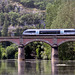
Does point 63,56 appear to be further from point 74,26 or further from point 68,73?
point 68,73

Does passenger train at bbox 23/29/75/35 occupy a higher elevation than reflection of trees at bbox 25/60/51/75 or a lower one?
higher

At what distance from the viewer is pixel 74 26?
128375 mm

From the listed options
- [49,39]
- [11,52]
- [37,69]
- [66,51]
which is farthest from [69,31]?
[11,52]

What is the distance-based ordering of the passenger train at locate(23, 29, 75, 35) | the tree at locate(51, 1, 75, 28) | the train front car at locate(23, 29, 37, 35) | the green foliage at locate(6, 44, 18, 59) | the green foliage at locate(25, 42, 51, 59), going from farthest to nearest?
the green foliage at locate(6, 44, 18, 59) < the green foliage at locate(25, 42, 51, 59) < the train front car at locate(23, 29, 37, 35) < the tree at locate(51, 1, 75, 28) < the passenger train at locate(23, 29, 75, 35)

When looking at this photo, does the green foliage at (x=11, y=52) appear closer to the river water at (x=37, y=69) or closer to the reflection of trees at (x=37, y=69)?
the reflection of trees at (x=37, y=69)

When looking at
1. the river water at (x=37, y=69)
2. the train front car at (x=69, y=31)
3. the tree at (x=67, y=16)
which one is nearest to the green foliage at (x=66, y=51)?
the train front car at (x=69, y=31)

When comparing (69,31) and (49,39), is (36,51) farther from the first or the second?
(69,31)

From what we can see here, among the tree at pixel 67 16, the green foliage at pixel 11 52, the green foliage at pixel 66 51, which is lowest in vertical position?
the green foliage at pixel 11 52

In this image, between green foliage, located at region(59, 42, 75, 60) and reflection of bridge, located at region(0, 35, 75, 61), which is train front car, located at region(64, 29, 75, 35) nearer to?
reflection of bridge, located at region(0, 35, 75, 61)

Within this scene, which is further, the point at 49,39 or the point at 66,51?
the point at 66,51

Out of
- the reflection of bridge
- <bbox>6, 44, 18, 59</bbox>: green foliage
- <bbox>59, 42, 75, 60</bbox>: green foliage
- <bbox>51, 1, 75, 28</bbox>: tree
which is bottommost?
<bbox>6, 44, 18, 59</bbox>: green foliage

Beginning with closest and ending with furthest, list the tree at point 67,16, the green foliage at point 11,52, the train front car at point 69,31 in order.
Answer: the train front car at point 69,31 < the tree at point 67,16 < the green foliage at point 11,52

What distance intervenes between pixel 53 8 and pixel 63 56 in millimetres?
29528

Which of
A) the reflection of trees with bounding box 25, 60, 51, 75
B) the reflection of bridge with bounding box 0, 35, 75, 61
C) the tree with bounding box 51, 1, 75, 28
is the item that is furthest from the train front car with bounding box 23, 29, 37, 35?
the reflection of trees with bounding box 25, 60, 51, 75
